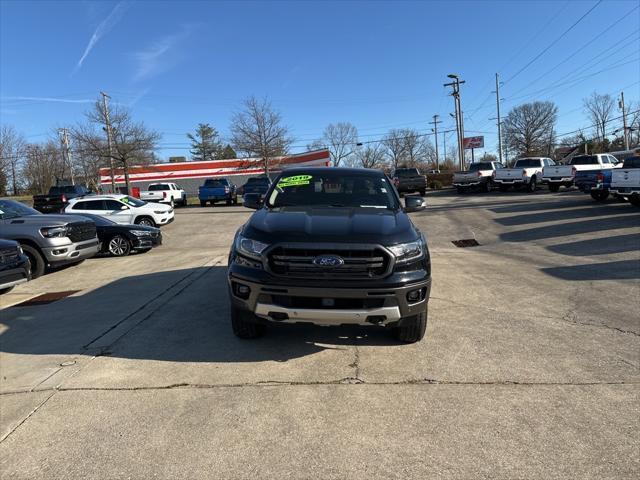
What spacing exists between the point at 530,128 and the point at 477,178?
70.1 m

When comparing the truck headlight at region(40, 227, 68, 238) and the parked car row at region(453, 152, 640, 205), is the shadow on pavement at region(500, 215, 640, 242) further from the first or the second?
the truck headlight at region(40, 227, 68, 238)

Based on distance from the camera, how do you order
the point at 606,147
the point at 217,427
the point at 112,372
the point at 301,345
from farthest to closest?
the point at 606,147 → the point at 301,345 → the point at 112,372 → the point at 217,427

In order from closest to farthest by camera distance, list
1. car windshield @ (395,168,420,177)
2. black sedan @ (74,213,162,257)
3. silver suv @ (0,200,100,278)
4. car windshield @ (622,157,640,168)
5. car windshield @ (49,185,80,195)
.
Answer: silver suv @ (0,200,100,278) → black sedan @ (74,213,162,257) → car windshield @ (622,157,640,168) → car windshield @ (395,168,420,177) → car windshield @ (49,185,80,195)

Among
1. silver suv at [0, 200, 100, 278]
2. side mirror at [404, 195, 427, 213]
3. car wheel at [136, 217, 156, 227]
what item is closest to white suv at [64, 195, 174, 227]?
car wheel at [136, 217, 156, 227]

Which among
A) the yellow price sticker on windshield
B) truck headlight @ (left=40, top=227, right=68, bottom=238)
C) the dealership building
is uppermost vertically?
the dealership building

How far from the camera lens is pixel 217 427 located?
3.11m

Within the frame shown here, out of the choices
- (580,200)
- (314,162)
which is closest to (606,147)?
(314,162)

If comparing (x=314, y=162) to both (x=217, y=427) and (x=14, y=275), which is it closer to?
(x=14, y=275)

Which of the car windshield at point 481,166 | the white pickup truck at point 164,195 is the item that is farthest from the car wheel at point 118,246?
the car windshield at point 481,166

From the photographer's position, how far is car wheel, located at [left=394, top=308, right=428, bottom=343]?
14.0 feet

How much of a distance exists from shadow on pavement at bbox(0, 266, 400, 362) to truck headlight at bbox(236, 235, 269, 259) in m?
0.99

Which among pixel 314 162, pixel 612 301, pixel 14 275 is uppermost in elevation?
pixel 314 162

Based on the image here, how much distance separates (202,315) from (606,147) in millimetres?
83582

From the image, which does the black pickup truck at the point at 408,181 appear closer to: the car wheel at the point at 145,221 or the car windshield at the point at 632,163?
the car windshield at the point at 632,163
